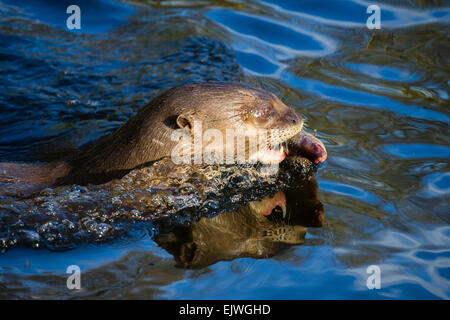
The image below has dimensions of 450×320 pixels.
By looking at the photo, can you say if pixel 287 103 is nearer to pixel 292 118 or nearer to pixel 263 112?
pixel 292 118

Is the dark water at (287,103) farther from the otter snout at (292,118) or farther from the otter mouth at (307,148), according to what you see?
the otter snout at (292,118)

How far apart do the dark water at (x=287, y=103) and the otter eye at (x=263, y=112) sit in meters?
0.57

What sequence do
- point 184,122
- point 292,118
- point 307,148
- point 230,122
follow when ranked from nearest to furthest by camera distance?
point 184,122, point 230,122, point 292,118, point 307,148

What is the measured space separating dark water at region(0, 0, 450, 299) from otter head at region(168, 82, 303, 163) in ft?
1.58

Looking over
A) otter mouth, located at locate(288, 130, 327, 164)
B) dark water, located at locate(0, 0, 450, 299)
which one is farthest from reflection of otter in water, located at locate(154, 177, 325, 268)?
otter mouth, located at locate(288, 130, 327, 164)

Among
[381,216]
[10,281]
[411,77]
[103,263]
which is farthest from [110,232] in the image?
[411,77]

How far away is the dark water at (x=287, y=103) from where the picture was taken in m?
3.04

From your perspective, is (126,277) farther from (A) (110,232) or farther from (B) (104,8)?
(B) (104,8)

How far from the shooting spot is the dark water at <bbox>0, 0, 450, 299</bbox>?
3.04m

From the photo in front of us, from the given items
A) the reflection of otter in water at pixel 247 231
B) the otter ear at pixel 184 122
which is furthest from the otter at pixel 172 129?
the reflection of otter in water at pixel 247 231

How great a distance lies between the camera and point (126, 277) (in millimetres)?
3053

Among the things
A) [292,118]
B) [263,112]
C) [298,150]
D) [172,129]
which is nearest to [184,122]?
[172,129]

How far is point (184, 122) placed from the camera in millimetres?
3738

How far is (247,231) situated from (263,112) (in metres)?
0.89
